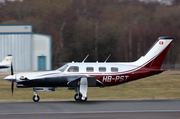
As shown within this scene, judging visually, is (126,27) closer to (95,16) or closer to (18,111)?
(95,16)

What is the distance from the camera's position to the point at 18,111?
11.9 m

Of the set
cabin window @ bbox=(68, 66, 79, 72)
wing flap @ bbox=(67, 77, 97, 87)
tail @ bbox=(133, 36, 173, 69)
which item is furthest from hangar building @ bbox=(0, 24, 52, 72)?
tail @ bbox=(133, 36, 173, 69)

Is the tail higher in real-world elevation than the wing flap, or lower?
higher

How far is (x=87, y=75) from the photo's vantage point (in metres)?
14.7

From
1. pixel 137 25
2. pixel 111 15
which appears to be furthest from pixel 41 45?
pixel 111 15

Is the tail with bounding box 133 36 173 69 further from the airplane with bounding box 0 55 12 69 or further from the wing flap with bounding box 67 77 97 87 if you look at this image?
the airplane with bounding box 0 55 12 69

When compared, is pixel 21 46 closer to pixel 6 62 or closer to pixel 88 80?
pixel 6 62

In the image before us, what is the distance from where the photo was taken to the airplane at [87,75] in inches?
569

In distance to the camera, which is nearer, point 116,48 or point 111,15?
point 116,48

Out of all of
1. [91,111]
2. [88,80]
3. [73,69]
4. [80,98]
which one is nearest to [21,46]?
[73,69]

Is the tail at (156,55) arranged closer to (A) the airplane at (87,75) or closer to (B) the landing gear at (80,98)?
(A) the airplane at (87,75)

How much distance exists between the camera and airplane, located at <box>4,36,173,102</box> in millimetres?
14445

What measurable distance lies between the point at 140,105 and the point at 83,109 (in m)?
2.94

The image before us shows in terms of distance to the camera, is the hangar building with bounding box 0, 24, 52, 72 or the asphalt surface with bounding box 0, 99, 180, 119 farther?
the hangar building with bounding box 0, 24, 52, 72
